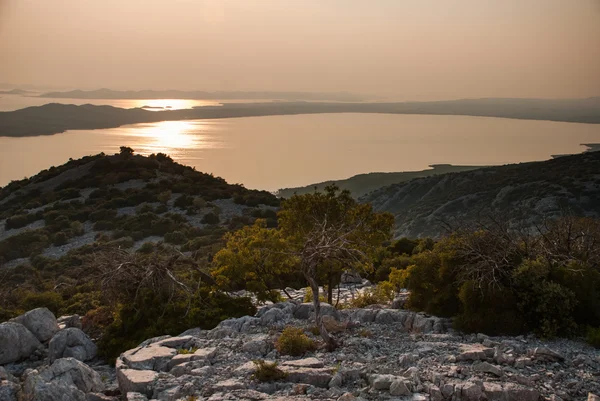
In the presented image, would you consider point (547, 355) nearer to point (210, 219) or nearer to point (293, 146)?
point (210, 219)

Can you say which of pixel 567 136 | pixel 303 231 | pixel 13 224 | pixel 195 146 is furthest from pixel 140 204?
pixel 567 136

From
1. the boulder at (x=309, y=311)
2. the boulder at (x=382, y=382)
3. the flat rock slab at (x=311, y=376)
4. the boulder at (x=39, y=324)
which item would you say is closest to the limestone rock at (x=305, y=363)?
the flat rock slab at (x=311, y=376)

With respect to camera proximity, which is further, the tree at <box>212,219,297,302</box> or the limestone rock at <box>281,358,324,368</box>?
the tree at <box>212,219,297,302</box>

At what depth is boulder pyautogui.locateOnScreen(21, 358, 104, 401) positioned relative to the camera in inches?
496

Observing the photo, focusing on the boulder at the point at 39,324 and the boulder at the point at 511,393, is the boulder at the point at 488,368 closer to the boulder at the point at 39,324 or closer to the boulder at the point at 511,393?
the boulder at the point at 511,393

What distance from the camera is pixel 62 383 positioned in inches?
521

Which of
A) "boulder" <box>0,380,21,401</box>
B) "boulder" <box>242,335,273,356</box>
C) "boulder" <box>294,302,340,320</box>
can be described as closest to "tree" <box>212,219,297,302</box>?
"boulder" <box>294,302,340,320</box>

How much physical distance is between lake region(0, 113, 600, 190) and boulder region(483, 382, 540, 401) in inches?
2478

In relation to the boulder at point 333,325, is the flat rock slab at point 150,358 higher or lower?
lower

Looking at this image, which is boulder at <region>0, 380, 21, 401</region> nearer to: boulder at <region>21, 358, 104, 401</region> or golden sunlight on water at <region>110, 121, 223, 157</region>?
boulder at <region>21, 358, 104, 401</region>

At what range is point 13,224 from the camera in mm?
52094

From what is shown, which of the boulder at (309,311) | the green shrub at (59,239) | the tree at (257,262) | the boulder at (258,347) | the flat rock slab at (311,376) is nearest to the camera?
the flat rock slab at (311,376)

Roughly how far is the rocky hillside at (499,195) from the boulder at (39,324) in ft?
126

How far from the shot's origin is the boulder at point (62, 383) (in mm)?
12609
